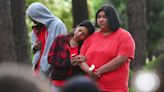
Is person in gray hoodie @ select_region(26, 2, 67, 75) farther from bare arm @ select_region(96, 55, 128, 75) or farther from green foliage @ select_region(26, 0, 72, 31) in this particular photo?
green foliage @ select_region(26, 0, 72, 31)

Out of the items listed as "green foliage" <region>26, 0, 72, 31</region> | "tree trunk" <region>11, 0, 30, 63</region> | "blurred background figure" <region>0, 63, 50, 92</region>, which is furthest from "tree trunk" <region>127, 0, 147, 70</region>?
"green foliage" <region>26, 0, 72, 31</region>

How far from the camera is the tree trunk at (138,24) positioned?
1541 centimetres

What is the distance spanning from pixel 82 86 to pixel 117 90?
4.21m

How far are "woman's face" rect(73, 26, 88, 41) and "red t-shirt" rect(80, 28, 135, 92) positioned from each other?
0.11 m

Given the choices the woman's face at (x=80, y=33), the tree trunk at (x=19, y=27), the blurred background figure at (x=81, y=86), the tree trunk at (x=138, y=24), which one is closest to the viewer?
the blurred background figure at (x=81, y=86)

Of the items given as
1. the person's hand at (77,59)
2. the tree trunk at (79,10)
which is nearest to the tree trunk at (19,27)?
the tree trunk at (79,10)

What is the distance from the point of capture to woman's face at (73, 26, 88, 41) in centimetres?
617

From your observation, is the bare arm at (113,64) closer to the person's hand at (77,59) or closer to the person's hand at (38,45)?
the person's hand at (77,59)

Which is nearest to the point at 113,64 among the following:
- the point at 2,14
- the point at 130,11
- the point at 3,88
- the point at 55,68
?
the point at 55,68

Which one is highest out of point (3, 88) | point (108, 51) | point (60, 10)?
point (3, 88)

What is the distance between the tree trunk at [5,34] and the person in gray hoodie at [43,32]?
3.81 metres

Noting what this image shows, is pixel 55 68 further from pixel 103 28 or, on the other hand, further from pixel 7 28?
pixel 7 28

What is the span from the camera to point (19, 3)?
1579cm

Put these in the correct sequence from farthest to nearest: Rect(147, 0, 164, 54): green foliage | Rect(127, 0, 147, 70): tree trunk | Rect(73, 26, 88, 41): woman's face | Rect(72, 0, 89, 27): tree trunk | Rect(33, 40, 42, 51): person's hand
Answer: Rect(147, 0, 164, 54): green foliage < Rect(72, 0, 89, 27): tree trunk < Rect(127, 0, 147, 70): tree trunk < Rect(33, 40, 42, 51): person's hand < Rect(73, 26, 88, 41): woman's face
